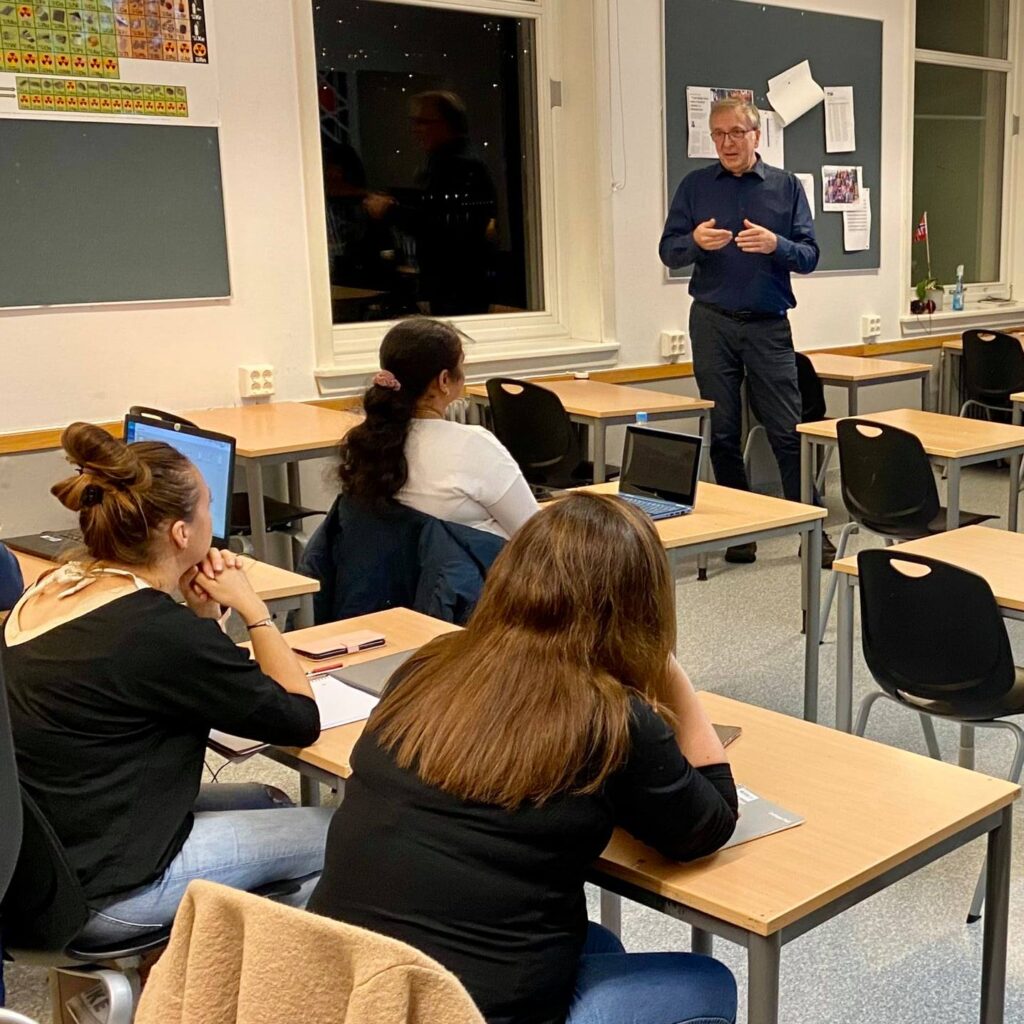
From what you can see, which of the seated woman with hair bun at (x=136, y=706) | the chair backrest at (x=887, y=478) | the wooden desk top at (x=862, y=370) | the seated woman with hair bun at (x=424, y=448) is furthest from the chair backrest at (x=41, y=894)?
the wooden desk top at (x=862, y=370)

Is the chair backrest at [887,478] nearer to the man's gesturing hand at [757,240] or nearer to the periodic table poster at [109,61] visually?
the man's gesturing hand at [757,240]

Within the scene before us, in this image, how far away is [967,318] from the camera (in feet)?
25.7

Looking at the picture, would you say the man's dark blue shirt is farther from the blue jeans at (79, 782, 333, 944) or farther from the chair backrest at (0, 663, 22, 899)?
the chair backrest at (0, 663, 22, 899)

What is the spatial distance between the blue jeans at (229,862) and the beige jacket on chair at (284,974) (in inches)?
33.0

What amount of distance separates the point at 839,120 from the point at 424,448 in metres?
4.73

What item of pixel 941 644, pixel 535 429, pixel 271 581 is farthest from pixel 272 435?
pixel 941 644

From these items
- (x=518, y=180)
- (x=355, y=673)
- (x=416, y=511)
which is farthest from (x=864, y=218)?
(x=355, y=673)

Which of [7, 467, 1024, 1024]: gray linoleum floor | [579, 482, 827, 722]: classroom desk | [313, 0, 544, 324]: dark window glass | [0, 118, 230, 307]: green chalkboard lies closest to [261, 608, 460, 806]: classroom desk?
[7, 467, 1024, 1024]: gray linoleum floor

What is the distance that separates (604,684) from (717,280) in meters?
4.15

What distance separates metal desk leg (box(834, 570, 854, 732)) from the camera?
309 centimetres

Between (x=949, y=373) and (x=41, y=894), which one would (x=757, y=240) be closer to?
(x=949, y=373)

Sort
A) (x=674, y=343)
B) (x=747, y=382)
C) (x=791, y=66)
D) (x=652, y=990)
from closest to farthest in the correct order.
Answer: (x=652, y=990)
(x=747, y=382)
(x=674, y=343)
(x=791, y=66)

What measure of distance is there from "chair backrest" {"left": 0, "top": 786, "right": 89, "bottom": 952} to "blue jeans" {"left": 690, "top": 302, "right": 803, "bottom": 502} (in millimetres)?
4025

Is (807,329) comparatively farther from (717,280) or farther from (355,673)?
(355,673)
